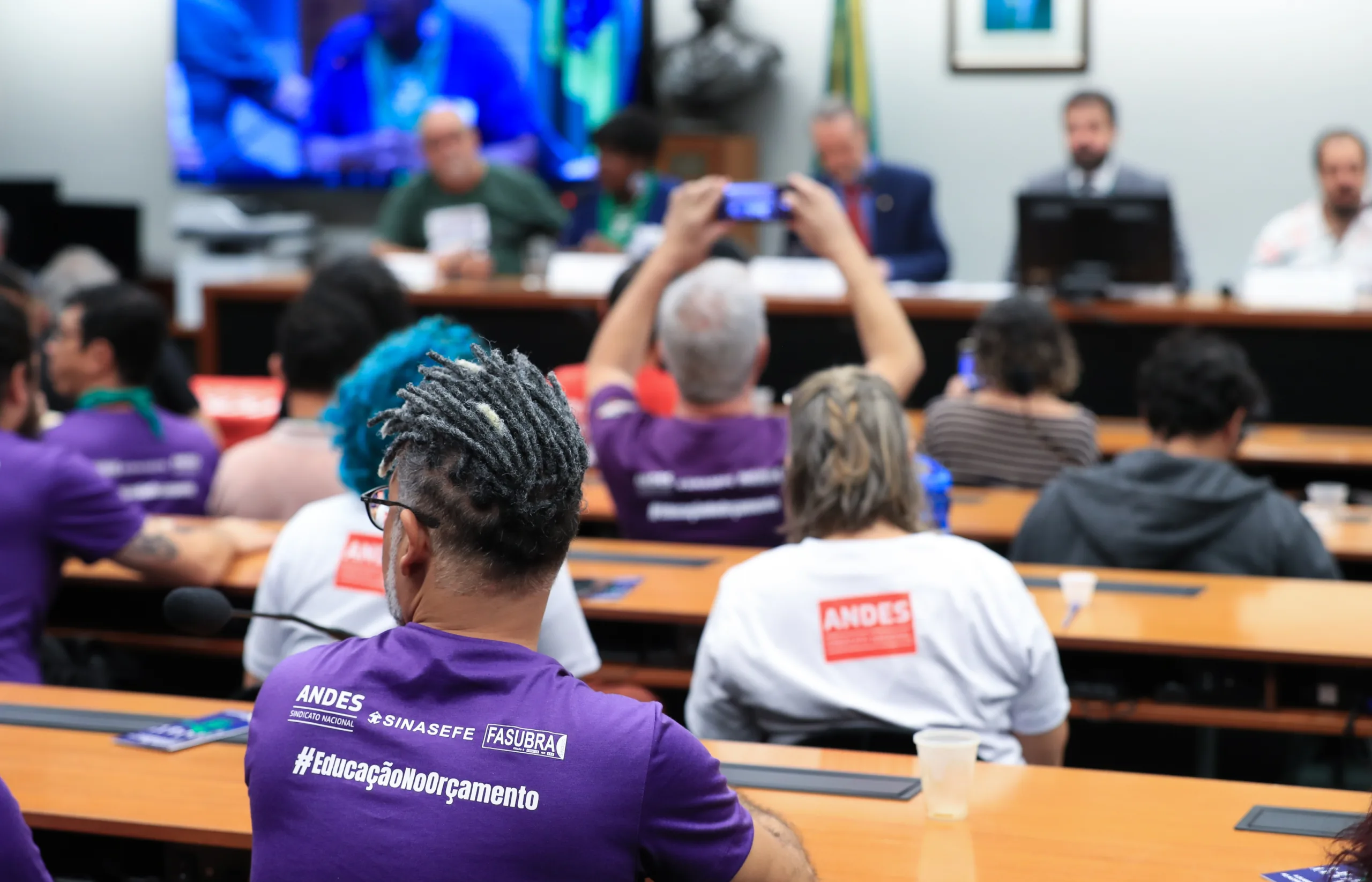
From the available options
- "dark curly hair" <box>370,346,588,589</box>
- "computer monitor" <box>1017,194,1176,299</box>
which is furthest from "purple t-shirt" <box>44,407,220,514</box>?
"computer monitor" <box>1017,194,1176,299</box>

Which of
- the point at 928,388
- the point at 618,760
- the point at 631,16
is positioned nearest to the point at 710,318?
the point at 618,760

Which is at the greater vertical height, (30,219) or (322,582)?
(30,219)

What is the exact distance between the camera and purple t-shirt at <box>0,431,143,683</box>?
2.53 m

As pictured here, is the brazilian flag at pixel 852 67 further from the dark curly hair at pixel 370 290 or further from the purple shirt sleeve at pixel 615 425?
the purple shirt sleeve at pixel 615 425

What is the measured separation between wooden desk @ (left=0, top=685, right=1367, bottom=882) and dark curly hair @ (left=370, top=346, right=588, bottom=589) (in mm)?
556

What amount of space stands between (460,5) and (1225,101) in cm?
390

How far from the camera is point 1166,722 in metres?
2.76

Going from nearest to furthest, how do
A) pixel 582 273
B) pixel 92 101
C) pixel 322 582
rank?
1. pixel 322 582
2. pixel 582 273
3. pixel 92 101

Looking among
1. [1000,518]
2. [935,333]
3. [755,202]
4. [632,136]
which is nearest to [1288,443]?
[935,333]

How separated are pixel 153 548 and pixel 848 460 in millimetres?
1296

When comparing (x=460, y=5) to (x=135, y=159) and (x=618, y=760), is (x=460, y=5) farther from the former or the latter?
(x=618, y=760)

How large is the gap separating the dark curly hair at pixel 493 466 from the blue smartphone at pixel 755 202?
2.47 meters

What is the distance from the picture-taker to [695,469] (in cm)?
303

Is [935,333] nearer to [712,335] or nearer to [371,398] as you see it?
[712,335]
